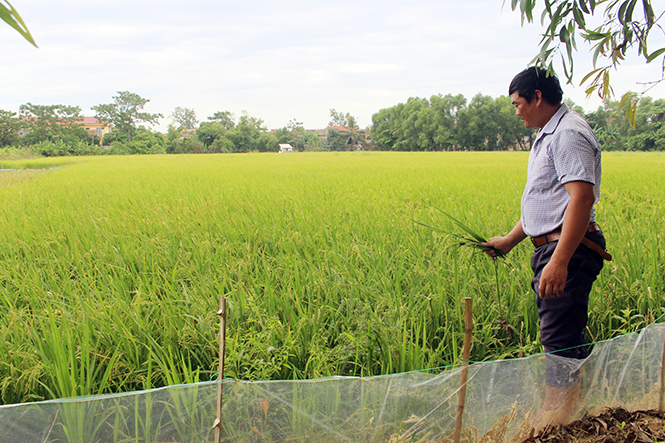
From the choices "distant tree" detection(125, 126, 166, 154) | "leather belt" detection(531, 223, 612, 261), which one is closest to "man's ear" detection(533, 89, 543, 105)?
"leather belt" detection(531, 223, 612, 261)

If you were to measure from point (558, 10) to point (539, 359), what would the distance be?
1116mm

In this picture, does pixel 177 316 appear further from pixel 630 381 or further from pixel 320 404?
pixel 630 381

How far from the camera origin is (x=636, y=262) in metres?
2.22

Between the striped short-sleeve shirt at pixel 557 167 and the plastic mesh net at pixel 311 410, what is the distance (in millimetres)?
470

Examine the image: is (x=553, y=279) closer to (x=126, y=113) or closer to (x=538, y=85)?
(x=538, y=85)

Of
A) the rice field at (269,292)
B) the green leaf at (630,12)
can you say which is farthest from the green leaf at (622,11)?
the rice field at (269,292)

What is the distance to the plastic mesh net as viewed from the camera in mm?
1047

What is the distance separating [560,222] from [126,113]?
63512mm

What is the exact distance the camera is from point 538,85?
1.41 meters

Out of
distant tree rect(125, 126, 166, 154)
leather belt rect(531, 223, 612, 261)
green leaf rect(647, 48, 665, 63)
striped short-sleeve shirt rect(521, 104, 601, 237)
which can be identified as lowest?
leather belt rect(531, 223, 612, 261)

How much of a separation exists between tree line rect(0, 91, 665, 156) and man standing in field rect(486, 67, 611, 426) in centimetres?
3670

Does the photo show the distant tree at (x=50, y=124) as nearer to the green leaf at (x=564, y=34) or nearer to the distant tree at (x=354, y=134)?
the distant tree at (x=354, y=134)

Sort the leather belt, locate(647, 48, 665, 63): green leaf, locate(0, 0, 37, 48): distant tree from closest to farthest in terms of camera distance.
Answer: locate(0, 0, 37, 48): distant tree, locate(647, 48, 665, 63): green leaf, the leather belt

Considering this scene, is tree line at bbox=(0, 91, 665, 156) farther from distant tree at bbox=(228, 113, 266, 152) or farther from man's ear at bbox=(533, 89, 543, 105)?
man's ear at bbox=(533, 89, 543, 105)
